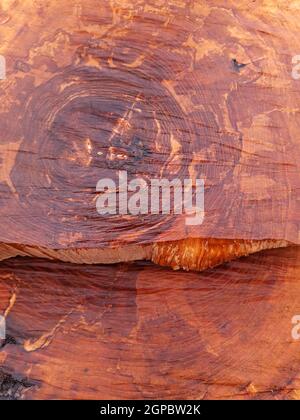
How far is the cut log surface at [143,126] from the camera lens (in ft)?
5.16

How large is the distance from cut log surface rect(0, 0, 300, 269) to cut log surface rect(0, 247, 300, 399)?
10 cm

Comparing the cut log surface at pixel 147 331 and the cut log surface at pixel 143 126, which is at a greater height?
the cut log surface at pixel 143 126

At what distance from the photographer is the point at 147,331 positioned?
169cm

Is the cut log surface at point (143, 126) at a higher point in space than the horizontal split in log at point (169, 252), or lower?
higher

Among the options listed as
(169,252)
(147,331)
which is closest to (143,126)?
(169,252)

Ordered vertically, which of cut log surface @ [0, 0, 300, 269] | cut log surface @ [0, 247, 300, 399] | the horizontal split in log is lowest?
cut log surface @ [0, 247, 300, 399]

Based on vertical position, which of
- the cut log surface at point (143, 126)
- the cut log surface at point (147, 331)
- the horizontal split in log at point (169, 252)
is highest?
the cut log surface at point (143, 126)

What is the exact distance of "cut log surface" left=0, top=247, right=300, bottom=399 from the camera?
166 centimetres

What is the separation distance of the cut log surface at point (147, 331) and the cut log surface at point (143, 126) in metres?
0.10

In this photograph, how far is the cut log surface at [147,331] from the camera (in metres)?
1.66

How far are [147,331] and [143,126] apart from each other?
0.60 meters

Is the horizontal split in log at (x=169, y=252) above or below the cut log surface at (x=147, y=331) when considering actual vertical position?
above

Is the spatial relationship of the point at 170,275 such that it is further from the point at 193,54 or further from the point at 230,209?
the point at 193,54

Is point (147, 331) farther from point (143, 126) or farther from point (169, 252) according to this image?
point (143, 126)
